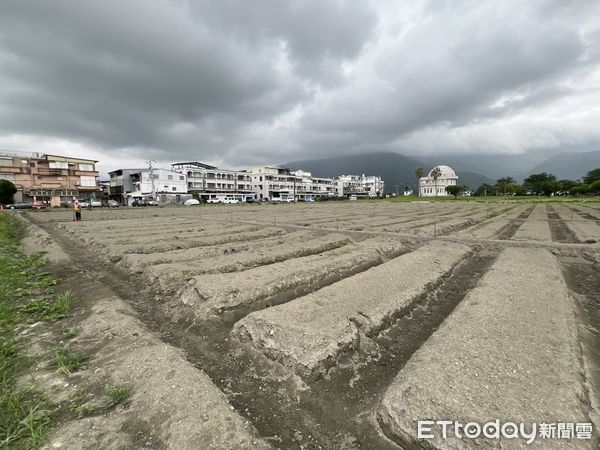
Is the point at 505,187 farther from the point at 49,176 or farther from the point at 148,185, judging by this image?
the point at 49,176

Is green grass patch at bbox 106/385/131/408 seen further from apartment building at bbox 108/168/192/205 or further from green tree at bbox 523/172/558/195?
green tree at bbox 523/172/558/195

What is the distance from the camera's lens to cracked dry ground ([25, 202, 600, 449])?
3457 mm

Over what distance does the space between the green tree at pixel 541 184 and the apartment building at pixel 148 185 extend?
163 metres

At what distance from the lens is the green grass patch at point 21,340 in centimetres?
330

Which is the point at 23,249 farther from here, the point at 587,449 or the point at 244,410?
the point at 587,449

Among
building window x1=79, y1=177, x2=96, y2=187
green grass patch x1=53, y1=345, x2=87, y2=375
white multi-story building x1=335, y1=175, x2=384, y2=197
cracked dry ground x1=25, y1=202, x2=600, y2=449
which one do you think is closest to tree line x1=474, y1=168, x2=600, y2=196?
white multi-story building x1=335, y1=175, x2=384, y2=197

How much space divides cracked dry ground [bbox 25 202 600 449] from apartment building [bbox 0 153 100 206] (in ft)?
Answer: 271

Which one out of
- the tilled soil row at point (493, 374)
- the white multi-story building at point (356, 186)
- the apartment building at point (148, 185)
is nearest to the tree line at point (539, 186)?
the white multi-story building at point (356, 186)

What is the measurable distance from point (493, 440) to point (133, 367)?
207 inches

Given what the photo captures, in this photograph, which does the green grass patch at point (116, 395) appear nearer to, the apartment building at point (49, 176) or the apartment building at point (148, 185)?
the apartment building at point (49, 176)

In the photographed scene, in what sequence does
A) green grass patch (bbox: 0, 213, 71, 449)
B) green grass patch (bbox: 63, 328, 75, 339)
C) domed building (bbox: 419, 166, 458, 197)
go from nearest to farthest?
green grass patch (bbox: 0, 213, 71, 449), green grass patch (bbox: 63, 328, 75, 339), domed building (bbox: 419, 166, 458, 197)

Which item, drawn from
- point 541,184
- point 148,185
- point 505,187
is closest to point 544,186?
point 541,184

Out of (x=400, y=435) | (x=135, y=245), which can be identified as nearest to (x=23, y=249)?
(x=135, y=245)

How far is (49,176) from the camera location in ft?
252
